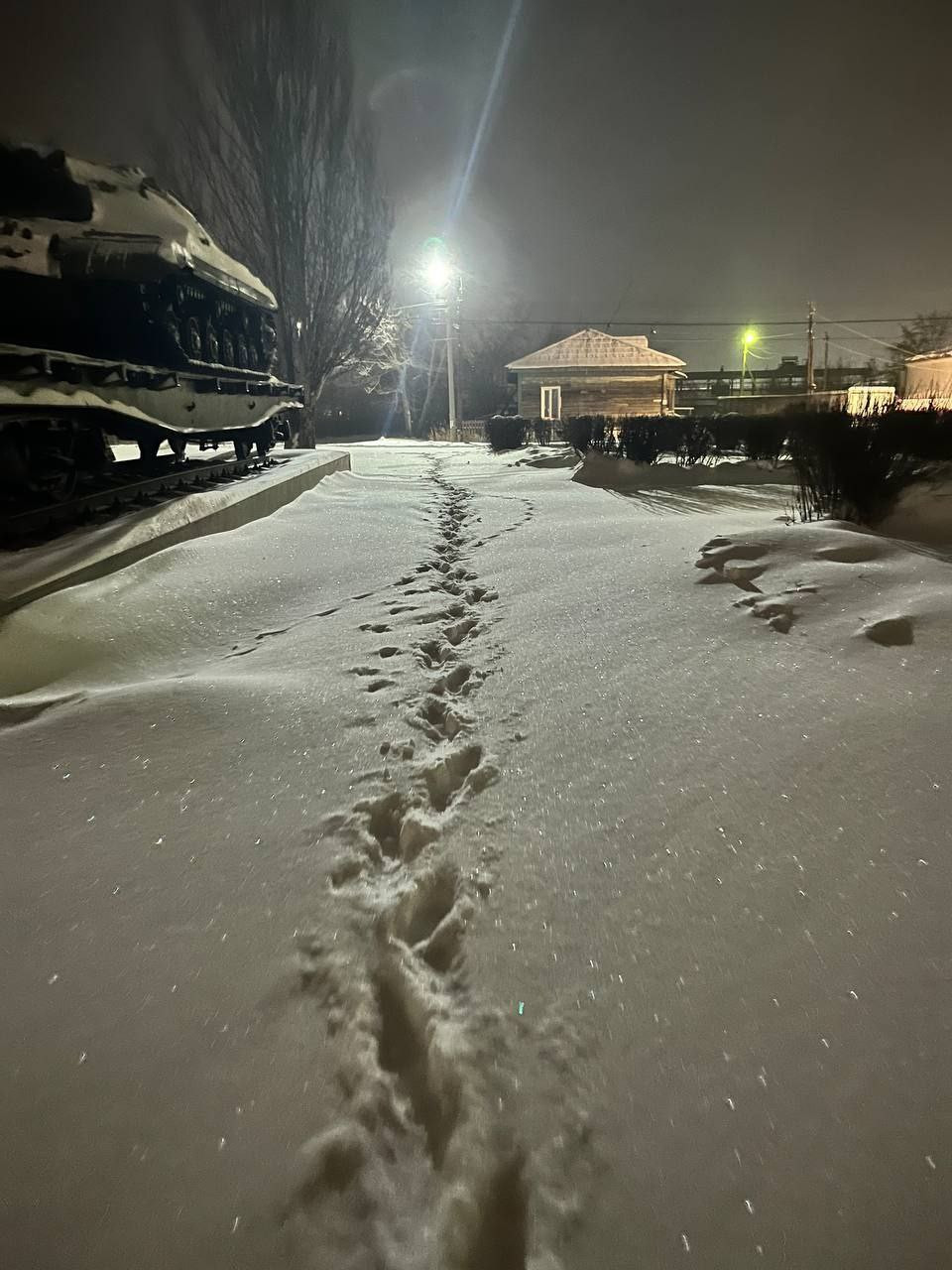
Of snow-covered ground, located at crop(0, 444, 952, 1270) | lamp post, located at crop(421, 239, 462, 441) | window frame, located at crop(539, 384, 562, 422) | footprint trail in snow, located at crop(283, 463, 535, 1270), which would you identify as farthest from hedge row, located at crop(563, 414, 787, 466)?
lamp post, located at crop(421, 239, 462, 441)

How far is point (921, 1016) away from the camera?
1.23m

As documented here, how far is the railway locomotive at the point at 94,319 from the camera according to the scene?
476 cm

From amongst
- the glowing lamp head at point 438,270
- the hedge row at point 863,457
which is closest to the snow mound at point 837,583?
the hedge row at point 863,457

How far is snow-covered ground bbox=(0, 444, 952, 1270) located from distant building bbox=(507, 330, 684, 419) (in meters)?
25.6

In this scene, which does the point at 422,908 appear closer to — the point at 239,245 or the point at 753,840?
the point at 753,840

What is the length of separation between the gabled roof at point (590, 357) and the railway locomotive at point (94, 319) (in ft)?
66.5

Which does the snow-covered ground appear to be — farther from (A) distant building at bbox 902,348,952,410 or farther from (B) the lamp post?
(A) distant building at bbox 902,348,952,410

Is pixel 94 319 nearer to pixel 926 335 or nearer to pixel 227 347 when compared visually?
pixel 227 347

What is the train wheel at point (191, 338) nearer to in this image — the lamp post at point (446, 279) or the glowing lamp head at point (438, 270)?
the lamp post at point (446, 279)

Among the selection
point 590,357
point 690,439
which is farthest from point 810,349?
point 690,439

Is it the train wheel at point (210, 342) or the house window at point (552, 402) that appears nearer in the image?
the train wheel at point (210, 342)

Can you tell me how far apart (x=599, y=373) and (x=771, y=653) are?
86.8ft

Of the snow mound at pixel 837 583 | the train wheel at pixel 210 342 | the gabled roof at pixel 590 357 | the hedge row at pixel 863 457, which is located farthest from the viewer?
the gabled roof at pixel 590 357

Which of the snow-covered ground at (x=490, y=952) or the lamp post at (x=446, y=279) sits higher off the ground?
the lamp post at (x=446, y=279)
